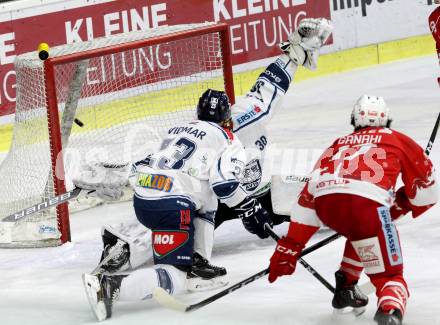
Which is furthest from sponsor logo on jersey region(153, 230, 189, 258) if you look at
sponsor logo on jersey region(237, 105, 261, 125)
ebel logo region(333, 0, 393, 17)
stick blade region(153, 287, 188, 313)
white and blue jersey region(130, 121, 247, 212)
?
ebel logo region(333, 0, 393, 17)

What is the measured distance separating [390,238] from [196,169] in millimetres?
1052

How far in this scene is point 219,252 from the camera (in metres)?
5.76

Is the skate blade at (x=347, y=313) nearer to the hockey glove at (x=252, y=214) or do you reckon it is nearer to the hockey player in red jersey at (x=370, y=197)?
the hockey player in red jersey at (x=370, y=197)

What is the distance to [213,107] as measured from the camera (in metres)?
4.99

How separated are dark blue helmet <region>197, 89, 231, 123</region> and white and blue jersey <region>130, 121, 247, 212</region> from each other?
0.08 metres

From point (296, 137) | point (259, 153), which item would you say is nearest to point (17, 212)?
point (259, 153)

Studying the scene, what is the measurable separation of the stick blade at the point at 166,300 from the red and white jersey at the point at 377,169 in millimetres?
713

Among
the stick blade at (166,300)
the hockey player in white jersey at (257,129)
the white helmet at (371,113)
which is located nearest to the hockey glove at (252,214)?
the hockey player in white jersey at (257,129)

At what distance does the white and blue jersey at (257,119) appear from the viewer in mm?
5793

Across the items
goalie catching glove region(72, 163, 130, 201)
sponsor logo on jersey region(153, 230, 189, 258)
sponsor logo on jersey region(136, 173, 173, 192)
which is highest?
sponsor logo on jersey region(136, 173, 173, 192)

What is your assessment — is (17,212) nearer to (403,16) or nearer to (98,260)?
Result: (98,260)

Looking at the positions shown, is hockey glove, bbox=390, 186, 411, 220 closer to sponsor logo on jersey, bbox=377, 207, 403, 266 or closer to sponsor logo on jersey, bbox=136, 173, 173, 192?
sponsor logo on jersey, bbox=377, 207, 403, 266

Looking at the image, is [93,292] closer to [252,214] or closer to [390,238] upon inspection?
[252,214]

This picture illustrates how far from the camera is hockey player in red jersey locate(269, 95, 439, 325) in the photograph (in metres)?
4.06
